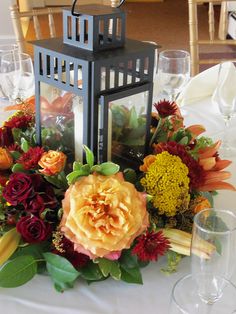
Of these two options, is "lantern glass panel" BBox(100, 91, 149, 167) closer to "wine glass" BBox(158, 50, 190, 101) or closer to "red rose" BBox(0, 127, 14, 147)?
"red rose" BBox(0, 127, 14, 147)

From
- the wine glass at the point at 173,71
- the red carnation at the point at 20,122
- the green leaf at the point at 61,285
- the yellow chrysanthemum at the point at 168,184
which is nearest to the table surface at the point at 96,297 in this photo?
the green leaf at the point at 61,285

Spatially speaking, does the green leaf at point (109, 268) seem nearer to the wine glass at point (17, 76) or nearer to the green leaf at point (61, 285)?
the green leaf at point (61, 285)

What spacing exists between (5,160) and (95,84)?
0.72 feet

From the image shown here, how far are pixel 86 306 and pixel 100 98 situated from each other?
1.05 feet

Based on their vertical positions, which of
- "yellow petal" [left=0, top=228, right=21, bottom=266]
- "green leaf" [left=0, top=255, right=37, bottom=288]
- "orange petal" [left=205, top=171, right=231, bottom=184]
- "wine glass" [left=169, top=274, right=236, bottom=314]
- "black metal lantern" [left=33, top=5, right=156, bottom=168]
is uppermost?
"black metal lantern" [left=33, top=5, right=156, bottom=168]

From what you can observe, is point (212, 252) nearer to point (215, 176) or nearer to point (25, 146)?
point (215, 176)

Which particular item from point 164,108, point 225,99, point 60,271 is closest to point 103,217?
point 60,271

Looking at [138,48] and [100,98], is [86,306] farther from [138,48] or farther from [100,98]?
[138,48]

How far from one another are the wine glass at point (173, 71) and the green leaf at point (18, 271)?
0.70 metres

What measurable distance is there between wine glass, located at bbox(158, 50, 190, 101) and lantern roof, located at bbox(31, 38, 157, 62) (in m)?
0.42

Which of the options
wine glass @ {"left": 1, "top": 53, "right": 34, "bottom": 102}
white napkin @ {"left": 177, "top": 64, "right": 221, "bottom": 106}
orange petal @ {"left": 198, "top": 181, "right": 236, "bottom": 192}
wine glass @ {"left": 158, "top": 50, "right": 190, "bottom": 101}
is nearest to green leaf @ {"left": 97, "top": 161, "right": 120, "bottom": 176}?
orange petal @ {"left": 198, "top": 181, "right": 236, "bottom": 192}

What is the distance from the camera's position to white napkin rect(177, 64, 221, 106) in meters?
1.43

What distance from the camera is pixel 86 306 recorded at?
2.34ft

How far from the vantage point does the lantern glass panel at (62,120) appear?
82 centimetres
